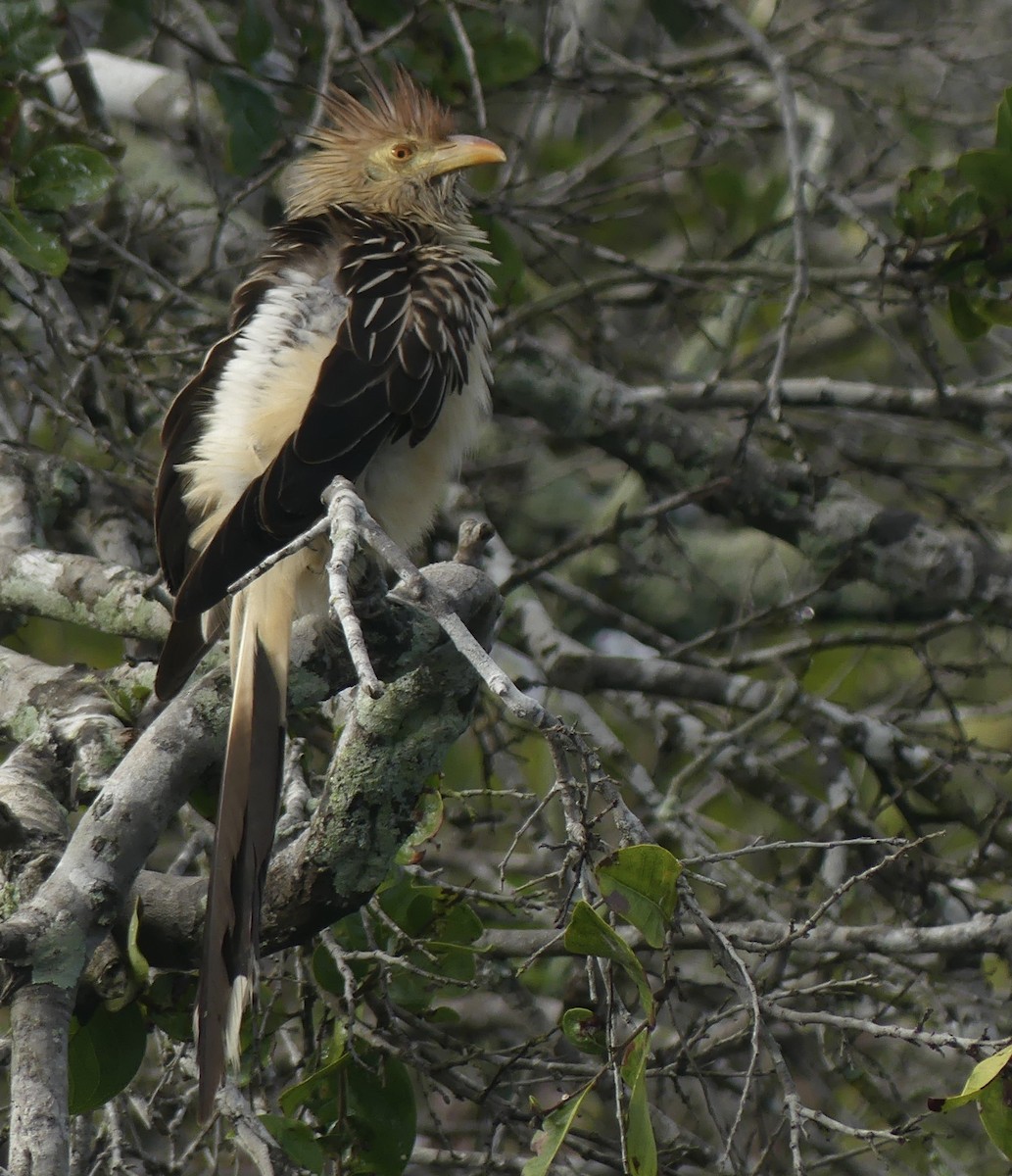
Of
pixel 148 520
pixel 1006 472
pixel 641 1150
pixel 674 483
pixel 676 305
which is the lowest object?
pixel 1006 472

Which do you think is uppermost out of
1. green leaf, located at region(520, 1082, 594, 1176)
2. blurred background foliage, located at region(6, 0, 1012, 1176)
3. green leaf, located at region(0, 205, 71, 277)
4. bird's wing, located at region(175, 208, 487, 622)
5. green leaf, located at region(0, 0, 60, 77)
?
green leaf, located at region(0, 0, 60, 77)

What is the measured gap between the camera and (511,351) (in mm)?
4125

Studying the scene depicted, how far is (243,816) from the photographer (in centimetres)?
240

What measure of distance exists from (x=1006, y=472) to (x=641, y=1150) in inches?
128

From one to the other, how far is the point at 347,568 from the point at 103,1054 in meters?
0.96

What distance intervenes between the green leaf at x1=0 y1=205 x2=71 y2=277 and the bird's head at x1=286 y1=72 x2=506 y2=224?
814 mm

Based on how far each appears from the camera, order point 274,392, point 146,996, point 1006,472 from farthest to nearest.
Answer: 1. point 1006,472
2. point 274,392
3. point 146,996

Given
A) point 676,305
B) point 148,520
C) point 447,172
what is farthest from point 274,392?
point 676,305

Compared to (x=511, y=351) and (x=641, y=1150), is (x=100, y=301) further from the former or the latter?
(x=641, y=1150)

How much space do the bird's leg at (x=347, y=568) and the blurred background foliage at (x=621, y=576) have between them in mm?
390

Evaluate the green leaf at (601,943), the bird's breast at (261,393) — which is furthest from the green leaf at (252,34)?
the green leaf at (601,943)

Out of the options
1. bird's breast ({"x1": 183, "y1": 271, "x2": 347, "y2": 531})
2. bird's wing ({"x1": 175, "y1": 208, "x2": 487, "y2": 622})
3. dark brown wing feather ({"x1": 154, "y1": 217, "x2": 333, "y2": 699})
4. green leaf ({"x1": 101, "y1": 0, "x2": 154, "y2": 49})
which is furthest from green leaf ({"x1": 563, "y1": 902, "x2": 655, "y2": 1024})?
green leaf ({"x1": 101, "y1": 0, "x2": 154, "y2": 49})

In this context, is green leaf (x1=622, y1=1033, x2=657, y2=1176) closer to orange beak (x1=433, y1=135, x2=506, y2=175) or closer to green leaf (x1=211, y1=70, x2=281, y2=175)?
orange beak (x1=433, y1=135, x2=506, y2=175)

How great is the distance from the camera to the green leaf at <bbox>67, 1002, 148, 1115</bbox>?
2201 mm
